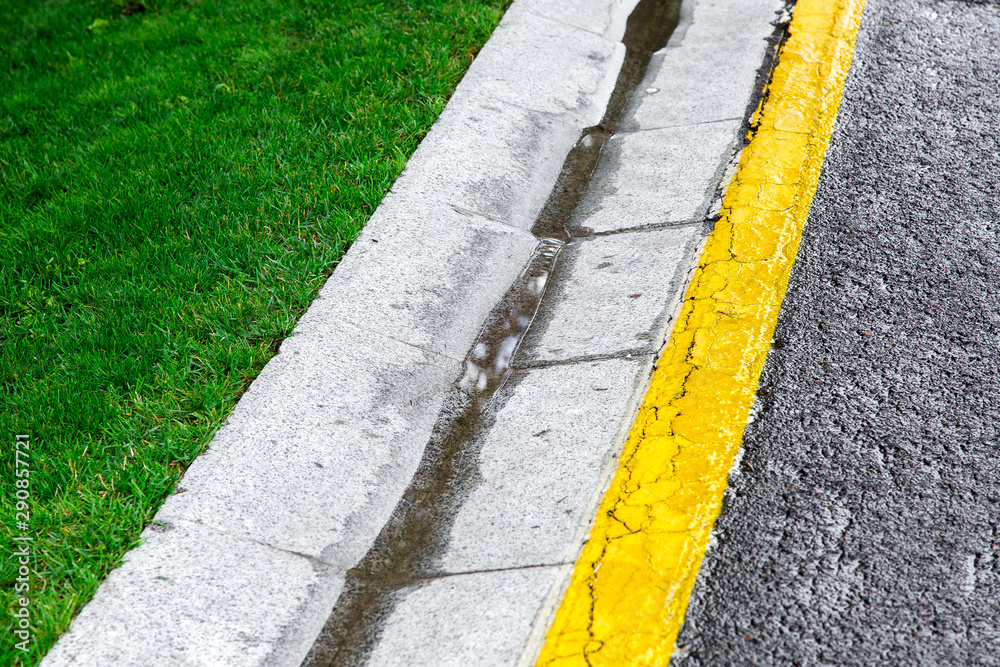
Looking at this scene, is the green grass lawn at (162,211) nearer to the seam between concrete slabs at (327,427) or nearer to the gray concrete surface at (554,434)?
the seam between concrete slabs at (327,427)

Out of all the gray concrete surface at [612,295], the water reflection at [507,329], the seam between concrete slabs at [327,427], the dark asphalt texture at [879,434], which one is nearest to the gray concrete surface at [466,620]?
the seam between concrete slabs at [327,427]

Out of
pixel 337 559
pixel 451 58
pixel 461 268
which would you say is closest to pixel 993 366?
pixel 461 268

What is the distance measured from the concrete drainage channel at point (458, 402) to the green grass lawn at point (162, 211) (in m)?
0.13

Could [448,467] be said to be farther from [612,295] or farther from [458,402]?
[612,295]

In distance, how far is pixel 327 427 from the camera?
217 cm

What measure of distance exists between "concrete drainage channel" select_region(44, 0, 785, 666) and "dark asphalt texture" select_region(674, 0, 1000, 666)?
371 millimetres

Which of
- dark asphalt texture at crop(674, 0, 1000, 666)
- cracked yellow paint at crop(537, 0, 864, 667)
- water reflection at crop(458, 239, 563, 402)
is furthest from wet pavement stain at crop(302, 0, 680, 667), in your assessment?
dark asphalt texture at crop(674, 0, 1000, 666)

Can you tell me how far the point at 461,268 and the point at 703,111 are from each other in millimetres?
1356

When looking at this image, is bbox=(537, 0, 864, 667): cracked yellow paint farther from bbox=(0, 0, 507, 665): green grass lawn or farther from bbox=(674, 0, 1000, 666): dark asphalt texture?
bbox=(0, 0, 507, 665): green grass lawn

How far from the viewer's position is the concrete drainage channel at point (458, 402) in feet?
5.88

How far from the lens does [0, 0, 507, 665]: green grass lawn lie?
6.75 ft

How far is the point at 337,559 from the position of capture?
195 cm

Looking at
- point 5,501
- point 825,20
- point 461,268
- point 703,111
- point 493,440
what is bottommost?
point 5,501

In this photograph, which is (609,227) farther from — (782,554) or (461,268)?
(782,554)
